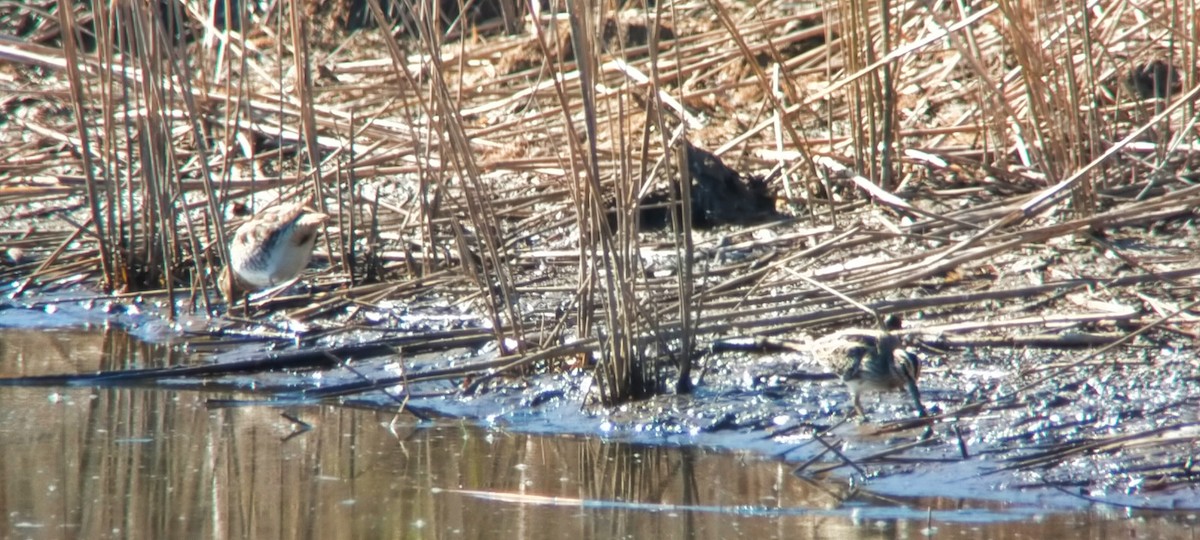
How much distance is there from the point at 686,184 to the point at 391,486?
1298mm

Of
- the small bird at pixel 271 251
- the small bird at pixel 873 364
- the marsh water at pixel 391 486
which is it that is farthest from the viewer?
the small bird at pixel 271 251

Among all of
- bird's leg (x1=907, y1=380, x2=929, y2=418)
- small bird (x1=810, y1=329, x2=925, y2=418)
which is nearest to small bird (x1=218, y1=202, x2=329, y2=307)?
small bird (x1=810, y1=329, x2=925, y2=418)

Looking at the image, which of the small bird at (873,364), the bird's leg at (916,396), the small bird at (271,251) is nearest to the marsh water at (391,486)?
the small bird at (873,364)

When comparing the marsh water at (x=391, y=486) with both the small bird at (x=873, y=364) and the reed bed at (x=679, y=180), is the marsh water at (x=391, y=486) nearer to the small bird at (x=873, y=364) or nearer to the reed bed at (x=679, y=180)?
the small bird at (x=873, y=364)

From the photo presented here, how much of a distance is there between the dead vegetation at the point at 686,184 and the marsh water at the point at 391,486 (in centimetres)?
36

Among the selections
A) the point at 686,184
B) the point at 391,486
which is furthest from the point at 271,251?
the point at 686,184

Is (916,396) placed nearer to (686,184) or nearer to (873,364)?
(873,364)

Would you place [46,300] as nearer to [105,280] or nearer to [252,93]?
[105,280]

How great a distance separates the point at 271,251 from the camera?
20.0 feet

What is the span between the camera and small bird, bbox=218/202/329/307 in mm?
6113

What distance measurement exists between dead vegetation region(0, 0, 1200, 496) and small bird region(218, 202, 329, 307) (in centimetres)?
13

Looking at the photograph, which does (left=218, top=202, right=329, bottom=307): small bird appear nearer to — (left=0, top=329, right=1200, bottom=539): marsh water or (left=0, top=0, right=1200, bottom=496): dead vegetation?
(left=0, top=0, right=1200, bottom=496): dead vegetation

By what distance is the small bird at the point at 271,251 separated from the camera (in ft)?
20.1

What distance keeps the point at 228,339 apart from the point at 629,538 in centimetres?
297
